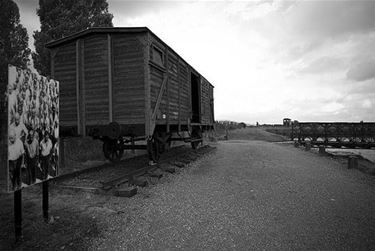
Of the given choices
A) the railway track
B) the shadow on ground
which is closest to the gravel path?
the shadow on ground

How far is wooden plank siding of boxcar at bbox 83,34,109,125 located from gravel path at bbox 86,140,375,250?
120 inches

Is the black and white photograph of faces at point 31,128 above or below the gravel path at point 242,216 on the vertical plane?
above

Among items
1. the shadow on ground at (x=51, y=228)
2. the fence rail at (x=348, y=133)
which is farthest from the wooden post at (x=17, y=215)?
the fence rail at (x=348, y=133)

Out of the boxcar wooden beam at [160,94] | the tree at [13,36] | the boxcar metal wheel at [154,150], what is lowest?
the boxcar metal wheel at [154,150]

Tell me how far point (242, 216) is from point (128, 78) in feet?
16.3

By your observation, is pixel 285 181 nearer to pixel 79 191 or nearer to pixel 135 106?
pixel 135 106

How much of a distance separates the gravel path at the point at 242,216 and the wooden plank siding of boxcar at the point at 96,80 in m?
3.04

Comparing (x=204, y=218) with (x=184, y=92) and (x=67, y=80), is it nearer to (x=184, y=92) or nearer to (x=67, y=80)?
(x=67, y=80)

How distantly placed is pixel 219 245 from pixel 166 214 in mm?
1246

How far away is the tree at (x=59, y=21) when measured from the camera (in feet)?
39.4

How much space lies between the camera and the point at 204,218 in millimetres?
3887

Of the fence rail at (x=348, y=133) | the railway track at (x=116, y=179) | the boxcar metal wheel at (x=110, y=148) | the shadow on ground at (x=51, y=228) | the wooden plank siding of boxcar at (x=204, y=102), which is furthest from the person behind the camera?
the fence rail at (x=348, y=133)

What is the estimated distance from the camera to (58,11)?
12445 mm

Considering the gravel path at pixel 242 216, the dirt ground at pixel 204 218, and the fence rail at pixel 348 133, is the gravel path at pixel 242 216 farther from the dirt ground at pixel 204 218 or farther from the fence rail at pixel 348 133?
the fence rail at pixel 348 133
